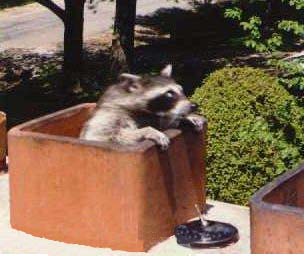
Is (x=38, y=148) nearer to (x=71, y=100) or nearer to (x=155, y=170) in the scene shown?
(x=155, y=170)

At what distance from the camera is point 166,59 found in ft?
73.5

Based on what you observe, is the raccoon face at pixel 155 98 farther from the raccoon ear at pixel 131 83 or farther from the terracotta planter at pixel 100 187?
the terracotta planter at pixel 100 187

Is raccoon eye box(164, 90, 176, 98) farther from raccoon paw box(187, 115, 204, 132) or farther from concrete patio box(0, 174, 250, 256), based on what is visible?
concrete patio box(0, 174, 250, 256)

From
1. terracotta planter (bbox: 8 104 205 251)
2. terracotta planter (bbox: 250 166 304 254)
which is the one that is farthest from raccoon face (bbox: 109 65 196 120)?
terracotta planter (bbox: 250 166 304 254)

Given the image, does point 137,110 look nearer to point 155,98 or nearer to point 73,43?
point 155,98

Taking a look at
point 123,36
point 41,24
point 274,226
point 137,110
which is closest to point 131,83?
point 137,110

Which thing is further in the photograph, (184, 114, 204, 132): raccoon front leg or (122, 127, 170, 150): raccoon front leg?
(184, 114, 204, 132): raccoon front leg

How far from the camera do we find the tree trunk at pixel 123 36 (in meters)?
14.1

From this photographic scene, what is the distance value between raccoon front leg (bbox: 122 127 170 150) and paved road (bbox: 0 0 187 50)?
18.7 metres

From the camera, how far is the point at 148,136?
6.03 metres

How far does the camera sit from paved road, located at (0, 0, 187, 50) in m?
25.7

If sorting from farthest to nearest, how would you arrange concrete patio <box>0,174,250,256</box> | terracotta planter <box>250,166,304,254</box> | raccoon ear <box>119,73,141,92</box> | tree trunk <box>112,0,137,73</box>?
tree trunk <box>112,0,137,73</box> < raccoon ear <box>119,73,141,92</box> < concrete patio <box>0,174,250,256</box> < terracotta planter <box>250,166,304,254</box>

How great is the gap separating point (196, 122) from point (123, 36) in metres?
7.91

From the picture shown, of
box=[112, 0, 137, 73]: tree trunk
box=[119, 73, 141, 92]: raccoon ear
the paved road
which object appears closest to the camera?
box=[119, 73, 141, 92]: raccoon ear
